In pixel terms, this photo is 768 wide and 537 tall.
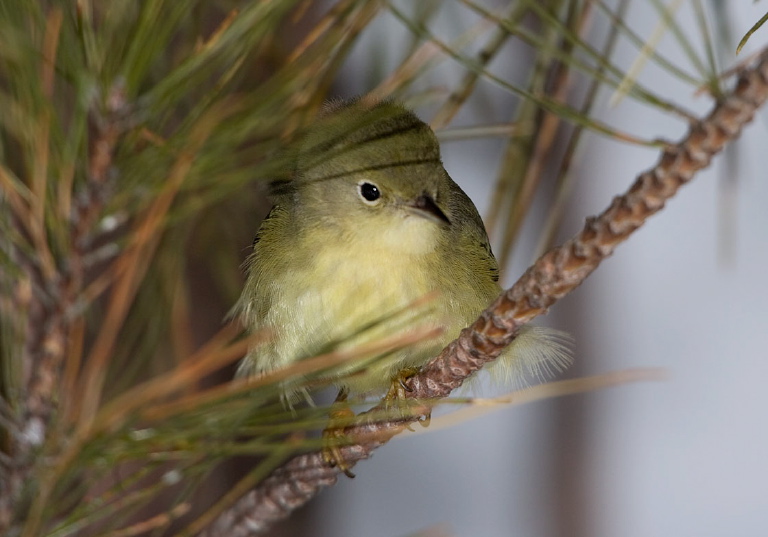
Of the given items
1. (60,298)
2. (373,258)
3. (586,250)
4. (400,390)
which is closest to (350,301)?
(373,258)

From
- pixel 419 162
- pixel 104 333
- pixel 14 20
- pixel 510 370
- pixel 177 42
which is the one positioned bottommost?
pixel 104 333

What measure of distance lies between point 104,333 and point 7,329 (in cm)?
31

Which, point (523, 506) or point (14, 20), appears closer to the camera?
point (14, 20)

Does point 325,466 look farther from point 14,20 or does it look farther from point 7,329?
point 14,20

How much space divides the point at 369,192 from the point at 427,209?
0.16 m

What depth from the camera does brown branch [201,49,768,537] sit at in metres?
0.95

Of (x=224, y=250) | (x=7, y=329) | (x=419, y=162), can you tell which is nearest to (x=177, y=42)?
(x=224, y=250)

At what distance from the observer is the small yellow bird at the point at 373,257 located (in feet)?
6.21

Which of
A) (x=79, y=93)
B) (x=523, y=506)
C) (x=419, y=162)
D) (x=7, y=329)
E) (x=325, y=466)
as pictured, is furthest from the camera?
(x=523, y=506)

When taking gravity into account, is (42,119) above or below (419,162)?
below

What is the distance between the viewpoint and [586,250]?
103cm

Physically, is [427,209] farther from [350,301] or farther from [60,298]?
[60,298]

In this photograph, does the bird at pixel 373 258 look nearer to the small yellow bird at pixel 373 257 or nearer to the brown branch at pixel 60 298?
the small yellow bird at pixel 373 257

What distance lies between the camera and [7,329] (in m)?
1.36
